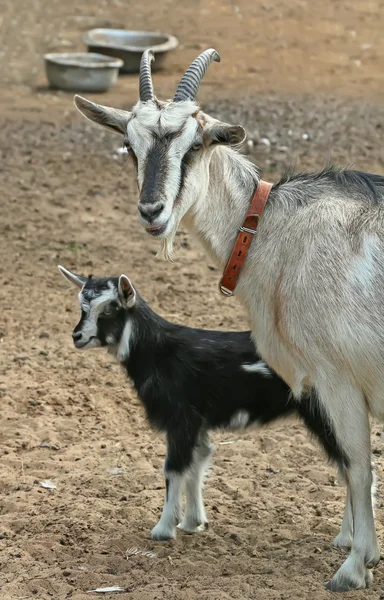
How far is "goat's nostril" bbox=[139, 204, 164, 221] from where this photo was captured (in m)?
4.95

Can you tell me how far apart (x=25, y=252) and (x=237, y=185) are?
16.4 ft

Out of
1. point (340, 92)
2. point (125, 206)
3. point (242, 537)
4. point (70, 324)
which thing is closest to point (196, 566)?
point (242, 537)

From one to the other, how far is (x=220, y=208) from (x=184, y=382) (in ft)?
4.05

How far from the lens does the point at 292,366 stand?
5184 mm

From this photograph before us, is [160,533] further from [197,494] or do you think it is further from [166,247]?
[166,247]

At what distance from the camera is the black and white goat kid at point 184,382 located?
600 centimetres

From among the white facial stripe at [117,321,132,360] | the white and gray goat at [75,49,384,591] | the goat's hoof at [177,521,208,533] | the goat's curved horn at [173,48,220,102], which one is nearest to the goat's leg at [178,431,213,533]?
the goat's hoof at [177,521,208,533]

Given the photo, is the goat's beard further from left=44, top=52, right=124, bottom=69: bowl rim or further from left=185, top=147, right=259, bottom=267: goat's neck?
left=44, top=52, right=124, bottom=69: bowl rim

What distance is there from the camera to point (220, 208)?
5414 millimetres

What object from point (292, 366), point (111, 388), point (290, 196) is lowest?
point (111, 388)

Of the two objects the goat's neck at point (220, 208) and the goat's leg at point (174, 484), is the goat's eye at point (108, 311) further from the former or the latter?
the goat's neck at point (220, 208)

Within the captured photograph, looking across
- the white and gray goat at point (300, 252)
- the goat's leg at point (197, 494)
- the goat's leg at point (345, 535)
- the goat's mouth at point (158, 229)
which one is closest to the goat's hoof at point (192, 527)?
the goat's leg at point (197, 494)

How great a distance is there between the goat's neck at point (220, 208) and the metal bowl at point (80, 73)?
983 cm

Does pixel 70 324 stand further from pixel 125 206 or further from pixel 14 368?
pixel 125 206
